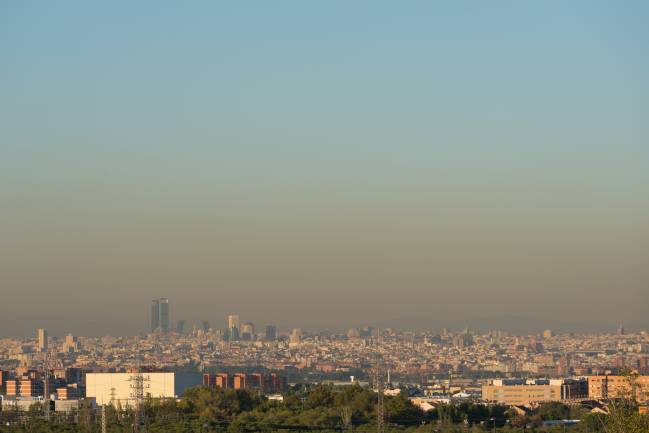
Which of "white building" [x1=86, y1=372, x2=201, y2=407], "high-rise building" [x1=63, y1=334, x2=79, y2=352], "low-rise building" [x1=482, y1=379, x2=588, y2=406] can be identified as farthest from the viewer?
"high-rise building" [x1=63, y1=334, x2=79, y2=352]

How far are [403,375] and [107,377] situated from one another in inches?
2104

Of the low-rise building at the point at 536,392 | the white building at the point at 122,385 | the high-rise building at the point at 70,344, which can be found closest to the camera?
the white building at the point at 122,385

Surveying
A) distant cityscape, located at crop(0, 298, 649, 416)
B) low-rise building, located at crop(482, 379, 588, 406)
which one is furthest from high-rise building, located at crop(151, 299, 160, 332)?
low-rise building, located at crop(482, 379, 588, 406)

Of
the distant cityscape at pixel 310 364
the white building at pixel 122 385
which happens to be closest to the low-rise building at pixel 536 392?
the distant cityscape at pixel 310 364

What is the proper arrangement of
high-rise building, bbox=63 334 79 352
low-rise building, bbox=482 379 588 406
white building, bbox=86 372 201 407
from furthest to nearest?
high-rise building, bbox=63 334 79 352 < low-rise building, bbox=482 379 588 406 < white building, bbox=86 372 201 407

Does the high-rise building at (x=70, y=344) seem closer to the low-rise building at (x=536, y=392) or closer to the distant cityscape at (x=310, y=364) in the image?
the distant cityscape at (x=310, y=364)

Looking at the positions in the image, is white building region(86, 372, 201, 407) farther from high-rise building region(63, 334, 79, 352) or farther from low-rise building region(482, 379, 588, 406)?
high-rise building region(63, 334, 79, 352)

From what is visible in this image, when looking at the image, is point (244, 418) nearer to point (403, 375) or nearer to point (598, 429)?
point (598, 429)

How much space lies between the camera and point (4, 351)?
173750mm

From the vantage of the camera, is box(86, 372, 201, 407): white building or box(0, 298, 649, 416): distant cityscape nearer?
box(86, 372, 201, 407): white building

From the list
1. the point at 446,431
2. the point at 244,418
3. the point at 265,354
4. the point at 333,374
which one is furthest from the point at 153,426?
the point at 265,354

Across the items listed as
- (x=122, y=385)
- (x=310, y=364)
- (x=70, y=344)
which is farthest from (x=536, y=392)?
(x=70, y=344)

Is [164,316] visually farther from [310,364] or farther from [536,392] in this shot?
[536,392]

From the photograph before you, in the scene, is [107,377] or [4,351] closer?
[107,377]
